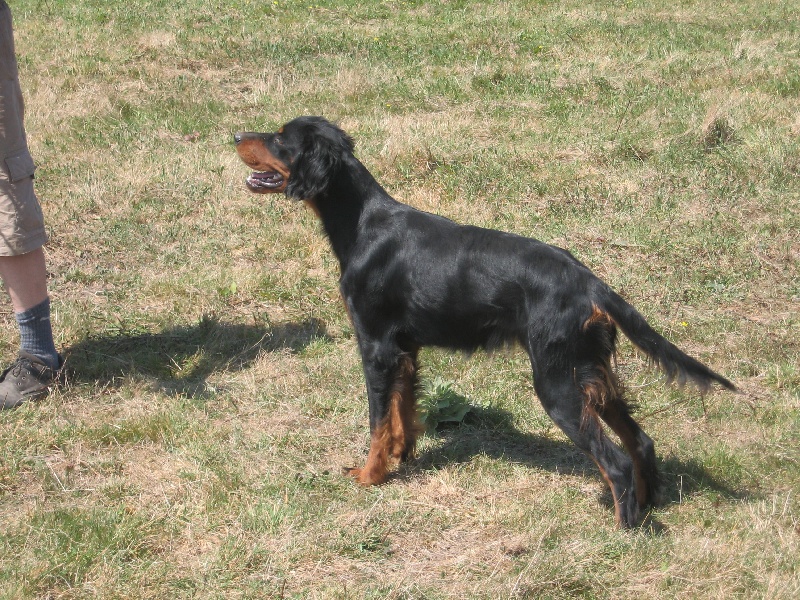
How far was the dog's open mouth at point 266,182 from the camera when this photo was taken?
4.61 metres

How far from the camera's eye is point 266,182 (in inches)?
182

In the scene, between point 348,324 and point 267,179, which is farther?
point 348,324

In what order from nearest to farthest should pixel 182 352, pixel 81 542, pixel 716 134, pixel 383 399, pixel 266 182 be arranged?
pixel 81 542 < pixel 383 399 < pixel 266 182 < pixel 182 352 < pixel 716 134

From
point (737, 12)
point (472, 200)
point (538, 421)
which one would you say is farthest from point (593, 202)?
point (737, 12)

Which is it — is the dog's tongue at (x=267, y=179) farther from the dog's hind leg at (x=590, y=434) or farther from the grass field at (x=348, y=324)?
the dog's hind leg at (x=590, y=434)

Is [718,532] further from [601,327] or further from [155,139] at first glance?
[155,139]

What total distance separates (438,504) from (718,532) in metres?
1.24

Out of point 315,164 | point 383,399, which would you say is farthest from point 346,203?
point 383,399

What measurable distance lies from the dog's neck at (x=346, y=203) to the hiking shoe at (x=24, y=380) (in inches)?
70.9

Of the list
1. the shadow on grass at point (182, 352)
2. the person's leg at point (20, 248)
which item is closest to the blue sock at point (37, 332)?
the person's leg at point (20, 248)

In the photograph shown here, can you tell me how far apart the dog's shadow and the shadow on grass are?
4.29ft

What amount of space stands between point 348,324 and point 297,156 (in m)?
1.71

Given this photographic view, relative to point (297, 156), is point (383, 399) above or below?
below

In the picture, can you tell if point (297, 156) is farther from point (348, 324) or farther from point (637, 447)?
point (637, 447)
